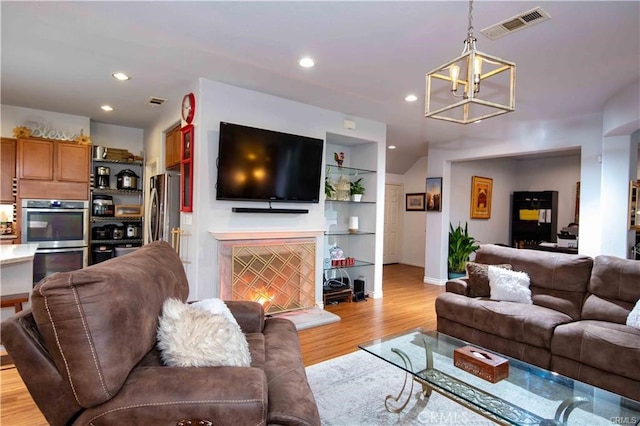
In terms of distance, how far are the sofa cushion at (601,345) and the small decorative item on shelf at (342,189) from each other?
9.92 feet

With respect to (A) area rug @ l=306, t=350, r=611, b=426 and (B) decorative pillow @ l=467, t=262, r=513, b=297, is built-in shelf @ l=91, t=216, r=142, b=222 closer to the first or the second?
(A) area rug @ l=306, t=350, r=611, b=426

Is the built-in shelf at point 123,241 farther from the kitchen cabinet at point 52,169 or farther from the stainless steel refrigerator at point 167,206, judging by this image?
the stainless steel refrigerator at point 167,206

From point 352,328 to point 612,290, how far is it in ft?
7.88

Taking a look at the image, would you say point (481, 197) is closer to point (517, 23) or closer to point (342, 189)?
point (342, 189)

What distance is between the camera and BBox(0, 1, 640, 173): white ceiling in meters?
2.27

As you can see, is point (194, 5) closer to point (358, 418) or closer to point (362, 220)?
point (358, 418)

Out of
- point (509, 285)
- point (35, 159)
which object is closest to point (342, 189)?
point (509, 285)

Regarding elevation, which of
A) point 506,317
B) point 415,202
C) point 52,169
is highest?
point 52,169

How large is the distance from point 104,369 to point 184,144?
3.01 m

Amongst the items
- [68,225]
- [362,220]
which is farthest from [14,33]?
[362,220]

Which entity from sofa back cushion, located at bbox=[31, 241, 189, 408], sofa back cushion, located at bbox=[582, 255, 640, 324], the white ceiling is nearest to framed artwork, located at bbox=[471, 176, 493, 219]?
the white ceiling

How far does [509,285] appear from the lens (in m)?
3.25

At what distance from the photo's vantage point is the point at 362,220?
17.3 ft

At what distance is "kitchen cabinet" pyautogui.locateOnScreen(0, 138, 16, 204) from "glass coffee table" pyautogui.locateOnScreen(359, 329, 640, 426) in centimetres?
502
